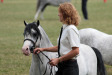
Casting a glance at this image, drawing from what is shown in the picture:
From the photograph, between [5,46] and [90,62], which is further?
[5,46]

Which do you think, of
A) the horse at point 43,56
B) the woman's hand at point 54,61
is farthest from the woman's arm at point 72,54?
the horse at point 43,56

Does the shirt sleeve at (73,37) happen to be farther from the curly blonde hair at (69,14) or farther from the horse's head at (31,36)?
the horse's head at (31,36)

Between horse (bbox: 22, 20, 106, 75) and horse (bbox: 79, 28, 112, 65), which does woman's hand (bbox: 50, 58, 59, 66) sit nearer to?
horse (bbox: 22, 20, 106, 75)

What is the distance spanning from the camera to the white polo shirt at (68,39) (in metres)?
5.50

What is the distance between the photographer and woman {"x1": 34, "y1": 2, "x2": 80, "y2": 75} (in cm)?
550

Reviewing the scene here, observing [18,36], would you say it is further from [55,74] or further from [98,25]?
[55,74]

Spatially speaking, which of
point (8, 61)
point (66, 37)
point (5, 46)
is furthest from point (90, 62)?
point (5, 46)

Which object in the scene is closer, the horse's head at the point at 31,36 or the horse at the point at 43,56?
the horse's head at the point at 31,36

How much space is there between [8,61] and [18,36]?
5856 millimetres

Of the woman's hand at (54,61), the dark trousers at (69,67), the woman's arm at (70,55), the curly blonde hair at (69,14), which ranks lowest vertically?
the dark trousers at (69,67)

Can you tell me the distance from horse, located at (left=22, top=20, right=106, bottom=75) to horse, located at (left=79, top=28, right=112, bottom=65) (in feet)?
7.31

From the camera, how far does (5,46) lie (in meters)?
14.3

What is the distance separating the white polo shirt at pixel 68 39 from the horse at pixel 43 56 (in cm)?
62

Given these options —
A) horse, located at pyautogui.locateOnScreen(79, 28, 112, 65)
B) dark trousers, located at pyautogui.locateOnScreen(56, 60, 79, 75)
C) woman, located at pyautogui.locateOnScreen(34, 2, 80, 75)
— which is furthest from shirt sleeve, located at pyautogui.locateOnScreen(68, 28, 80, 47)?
horse, located at pyautogui.locateOnScreen(79, 28, 112, 65)
